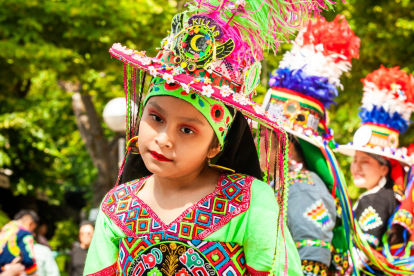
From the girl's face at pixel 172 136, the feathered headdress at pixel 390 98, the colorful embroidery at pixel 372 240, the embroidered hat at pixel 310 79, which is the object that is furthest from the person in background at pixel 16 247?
the feathered headdress at pixel 390 98

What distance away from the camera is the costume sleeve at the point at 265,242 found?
83.1 inches

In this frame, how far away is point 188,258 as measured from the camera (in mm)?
2113

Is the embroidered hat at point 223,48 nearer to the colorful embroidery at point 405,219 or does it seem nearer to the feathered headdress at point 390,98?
the colorful embroidery at point 405,219

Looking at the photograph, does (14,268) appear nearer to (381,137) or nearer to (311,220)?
(311,220)

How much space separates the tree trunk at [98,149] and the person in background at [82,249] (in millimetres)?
4227

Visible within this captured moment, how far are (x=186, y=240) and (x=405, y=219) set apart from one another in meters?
3.04

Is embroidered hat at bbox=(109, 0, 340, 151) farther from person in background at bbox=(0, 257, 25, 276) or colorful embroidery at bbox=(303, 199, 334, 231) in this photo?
person in background at bbox=(0, 257, 25, 276)

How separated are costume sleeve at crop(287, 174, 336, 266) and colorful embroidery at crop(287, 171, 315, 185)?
0.03 meters

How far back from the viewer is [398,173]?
5.14 m

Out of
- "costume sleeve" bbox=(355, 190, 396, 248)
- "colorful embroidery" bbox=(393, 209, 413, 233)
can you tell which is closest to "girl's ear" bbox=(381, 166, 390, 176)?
"costume sleeve" bbox=(355, 190, 396, 248)

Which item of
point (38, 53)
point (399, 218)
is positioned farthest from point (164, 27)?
point (399, 218)

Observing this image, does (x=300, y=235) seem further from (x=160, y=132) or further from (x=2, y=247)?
(x=2, y=247)

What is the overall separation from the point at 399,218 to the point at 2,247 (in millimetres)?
3284

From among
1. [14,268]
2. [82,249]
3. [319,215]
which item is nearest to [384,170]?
[319,215]
